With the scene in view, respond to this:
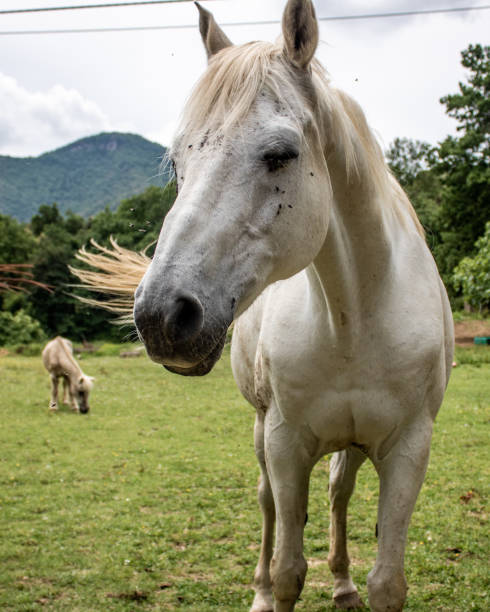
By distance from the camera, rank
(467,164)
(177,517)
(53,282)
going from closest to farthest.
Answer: (177,517) < (467,164) < (53,282)

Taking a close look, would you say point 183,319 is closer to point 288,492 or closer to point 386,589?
point 288,492

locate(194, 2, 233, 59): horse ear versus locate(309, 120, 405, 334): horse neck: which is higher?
locate(194, 2, 233, 59): horse ear

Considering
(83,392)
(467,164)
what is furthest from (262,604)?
(467,164)

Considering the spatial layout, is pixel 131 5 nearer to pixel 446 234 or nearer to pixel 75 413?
pixel 75 413

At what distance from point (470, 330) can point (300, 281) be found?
19257mm

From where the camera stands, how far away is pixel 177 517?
16.3 feet

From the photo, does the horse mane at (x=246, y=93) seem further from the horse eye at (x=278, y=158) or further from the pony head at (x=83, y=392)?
the pony head at (x=83, y=392)

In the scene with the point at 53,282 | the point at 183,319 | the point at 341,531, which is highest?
the point at 53,282

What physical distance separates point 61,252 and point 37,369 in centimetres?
1886

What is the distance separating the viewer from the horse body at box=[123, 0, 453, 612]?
1.36 metres

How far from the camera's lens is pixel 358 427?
6.92 feet

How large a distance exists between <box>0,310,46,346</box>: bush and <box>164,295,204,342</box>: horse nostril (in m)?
26.9

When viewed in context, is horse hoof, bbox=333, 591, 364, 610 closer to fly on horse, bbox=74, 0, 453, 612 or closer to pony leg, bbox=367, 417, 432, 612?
fly on horse, bbox=74, 0, 453, 612

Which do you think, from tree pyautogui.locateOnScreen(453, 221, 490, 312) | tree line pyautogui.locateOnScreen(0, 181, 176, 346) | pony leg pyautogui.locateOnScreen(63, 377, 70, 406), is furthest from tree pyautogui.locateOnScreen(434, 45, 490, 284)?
pony leg pyautogui.locateOnScreen(63, 377, 70, 406)
